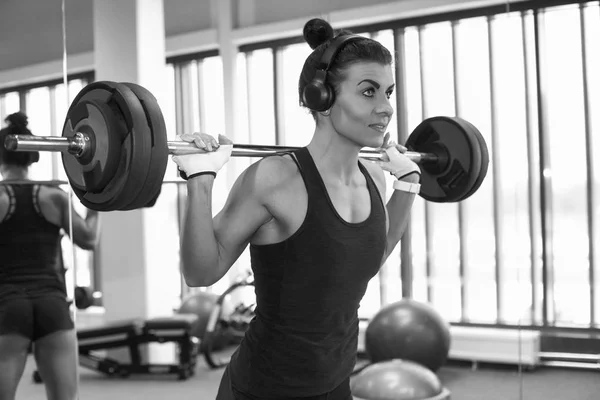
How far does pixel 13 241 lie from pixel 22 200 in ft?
0.44

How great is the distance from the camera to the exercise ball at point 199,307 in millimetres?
3619

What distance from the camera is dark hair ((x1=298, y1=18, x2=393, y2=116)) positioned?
1.77m

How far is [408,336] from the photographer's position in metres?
4.52

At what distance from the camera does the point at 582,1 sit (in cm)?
357

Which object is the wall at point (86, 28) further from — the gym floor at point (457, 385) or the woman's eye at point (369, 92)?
the woman's eye at point (369, 92)

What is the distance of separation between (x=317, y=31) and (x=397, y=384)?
2.25 metres

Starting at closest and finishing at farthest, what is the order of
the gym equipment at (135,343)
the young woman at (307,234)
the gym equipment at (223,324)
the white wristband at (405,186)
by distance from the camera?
1. the young woman at (307,234)
2. the white wristband at (405,186)
3. the gym equipment at (135,343)
4. the gym equipment at (223,324)

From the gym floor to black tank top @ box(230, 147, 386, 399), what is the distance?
113cm

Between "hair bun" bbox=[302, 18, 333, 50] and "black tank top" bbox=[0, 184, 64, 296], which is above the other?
"hair bun" bbox=[302, 18, 333, 50]

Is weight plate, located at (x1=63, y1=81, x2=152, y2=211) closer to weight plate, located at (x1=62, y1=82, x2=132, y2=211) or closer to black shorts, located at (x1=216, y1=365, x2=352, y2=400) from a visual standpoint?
weight plate, located at (x1=62, y1=82, x2=132, y2=211)

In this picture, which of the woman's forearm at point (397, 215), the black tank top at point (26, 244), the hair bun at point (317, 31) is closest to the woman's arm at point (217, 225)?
the hair bun at point (317, 31)

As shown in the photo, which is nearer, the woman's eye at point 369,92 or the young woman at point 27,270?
the woman's eye at point 369,92

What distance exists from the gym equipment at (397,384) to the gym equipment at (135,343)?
0.94 meters

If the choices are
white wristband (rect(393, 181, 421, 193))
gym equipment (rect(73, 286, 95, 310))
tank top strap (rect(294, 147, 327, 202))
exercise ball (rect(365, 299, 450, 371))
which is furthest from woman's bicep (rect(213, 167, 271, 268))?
exercise ball (rect(365, 299, 450, 371))
